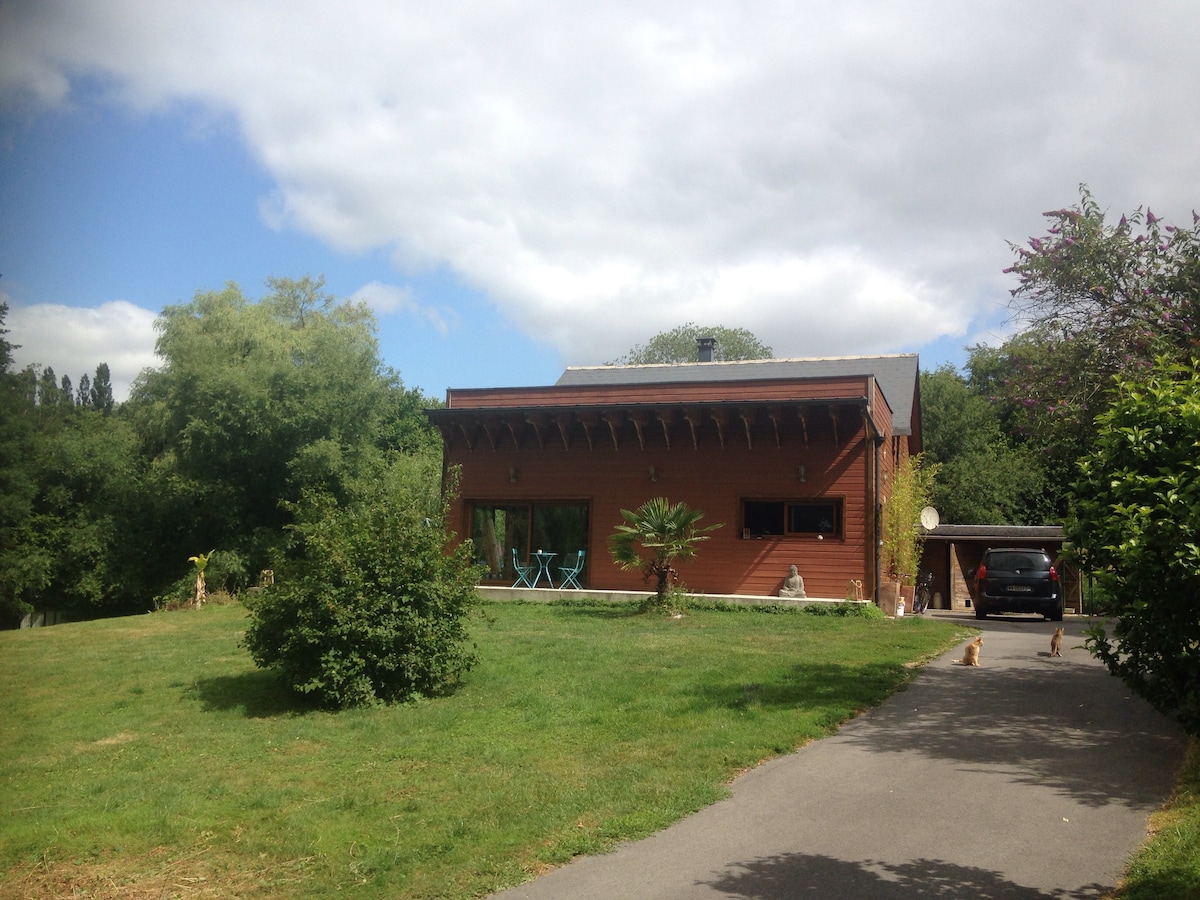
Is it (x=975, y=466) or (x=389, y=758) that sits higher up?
(x=975, y=466)

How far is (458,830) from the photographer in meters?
5.91

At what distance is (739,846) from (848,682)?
5053 mm

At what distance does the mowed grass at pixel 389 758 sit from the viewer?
554cm

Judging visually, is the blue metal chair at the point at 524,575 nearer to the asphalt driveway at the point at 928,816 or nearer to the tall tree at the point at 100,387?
the tall tree at the point at 100,387

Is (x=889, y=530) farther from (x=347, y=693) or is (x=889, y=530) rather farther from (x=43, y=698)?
(x=43, y=698)

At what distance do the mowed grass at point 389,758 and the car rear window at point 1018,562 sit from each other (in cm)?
765

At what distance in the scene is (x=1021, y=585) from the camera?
20109 mm

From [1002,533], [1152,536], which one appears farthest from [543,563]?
[1152,536]

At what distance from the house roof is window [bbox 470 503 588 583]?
348 cm

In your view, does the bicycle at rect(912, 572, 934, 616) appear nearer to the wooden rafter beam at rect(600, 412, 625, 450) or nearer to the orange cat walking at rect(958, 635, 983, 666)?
the wooden rafter beam at rect(600, 412, 625, 450)

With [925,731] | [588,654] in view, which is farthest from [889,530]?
[925,731]

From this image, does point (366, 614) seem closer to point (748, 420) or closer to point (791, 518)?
point (748, 420)

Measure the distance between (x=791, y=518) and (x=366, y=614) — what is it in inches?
474

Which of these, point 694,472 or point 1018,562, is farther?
point 694,472
